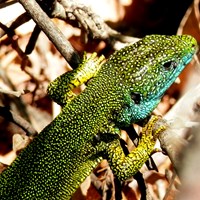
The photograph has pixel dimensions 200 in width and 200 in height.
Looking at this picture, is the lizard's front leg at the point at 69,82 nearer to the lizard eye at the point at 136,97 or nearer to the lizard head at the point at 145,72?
the lizard head at the point at 145,72

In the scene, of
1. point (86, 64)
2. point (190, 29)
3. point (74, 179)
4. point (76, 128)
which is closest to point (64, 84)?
point (86, 64)

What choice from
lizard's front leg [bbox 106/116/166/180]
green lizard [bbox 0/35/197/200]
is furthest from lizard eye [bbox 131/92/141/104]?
lizard's front leg [bbox 106/116/166/180]

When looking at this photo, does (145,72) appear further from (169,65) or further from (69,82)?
(69,82)

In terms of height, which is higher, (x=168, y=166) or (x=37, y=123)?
(x=37, y=123)

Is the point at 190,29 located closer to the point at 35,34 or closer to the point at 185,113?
the point at 185,113

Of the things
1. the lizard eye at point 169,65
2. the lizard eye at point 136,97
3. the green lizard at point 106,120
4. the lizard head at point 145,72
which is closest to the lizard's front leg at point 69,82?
the green lizard at point 106,120

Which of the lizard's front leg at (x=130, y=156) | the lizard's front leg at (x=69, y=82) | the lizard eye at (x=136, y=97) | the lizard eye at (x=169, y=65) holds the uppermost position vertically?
the lizard's front leg at (x=69, y=82)

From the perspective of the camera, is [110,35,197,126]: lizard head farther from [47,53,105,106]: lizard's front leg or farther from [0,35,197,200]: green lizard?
[47,53,105,106]: lizard's front leg
